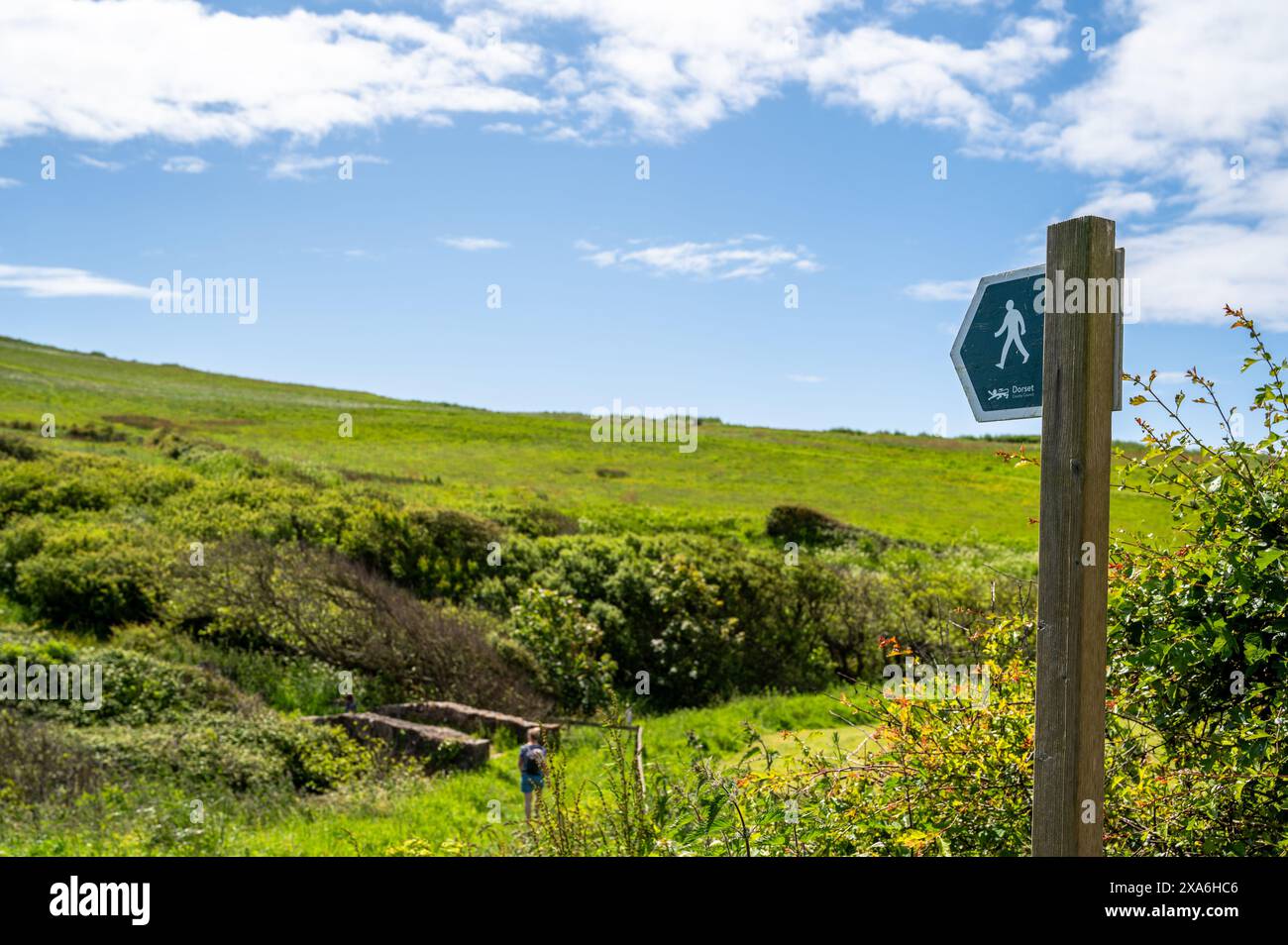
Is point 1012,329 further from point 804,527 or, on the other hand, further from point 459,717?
point 804,527

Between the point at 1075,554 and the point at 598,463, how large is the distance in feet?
145

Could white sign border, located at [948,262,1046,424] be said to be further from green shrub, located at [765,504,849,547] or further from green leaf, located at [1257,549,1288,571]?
green shrub, located at [765,504,849,547]

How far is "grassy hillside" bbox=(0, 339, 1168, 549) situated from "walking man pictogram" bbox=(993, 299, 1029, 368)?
1918 centimetres

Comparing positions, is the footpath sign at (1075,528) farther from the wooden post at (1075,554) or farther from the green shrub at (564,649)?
the green shrub at (564,649)

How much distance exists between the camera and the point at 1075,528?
2971mm

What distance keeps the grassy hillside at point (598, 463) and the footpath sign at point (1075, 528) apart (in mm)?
19397

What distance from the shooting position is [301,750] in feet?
35.4

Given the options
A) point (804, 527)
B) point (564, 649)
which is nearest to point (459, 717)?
point (564, 649)

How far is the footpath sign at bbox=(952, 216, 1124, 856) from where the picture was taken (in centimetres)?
295

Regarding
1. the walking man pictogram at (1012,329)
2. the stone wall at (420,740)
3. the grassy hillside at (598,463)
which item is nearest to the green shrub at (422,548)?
the grassy hillside at (598,463)

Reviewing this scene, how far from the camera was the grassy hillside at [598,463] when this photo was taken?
32.4 m
